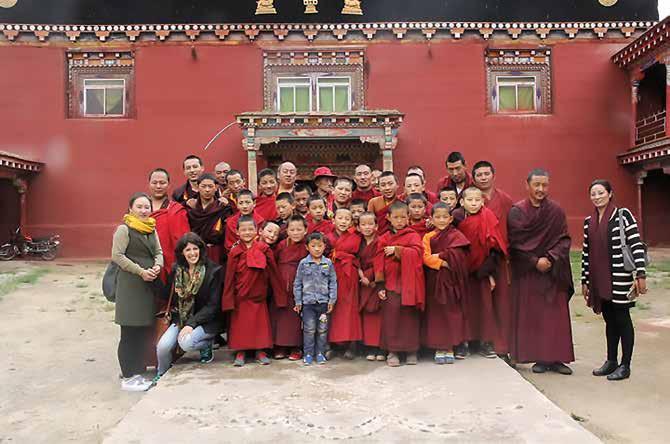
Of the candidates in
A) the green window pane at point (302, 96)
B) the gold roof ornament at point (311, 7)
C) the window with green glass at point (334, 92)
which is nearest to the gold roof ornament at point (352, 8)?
the gold roof ornament at point (311, 7)

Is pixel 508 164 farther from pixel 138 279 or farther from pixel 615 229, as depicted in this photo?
pixel 138 279

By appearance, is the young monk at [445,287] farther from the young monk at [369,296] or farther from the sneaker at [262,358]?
the sneaker at [262,358]

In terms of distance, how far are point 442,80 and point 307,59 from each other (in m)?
3.02

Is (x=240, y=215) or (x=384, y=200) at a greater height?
(x=384, y=200)

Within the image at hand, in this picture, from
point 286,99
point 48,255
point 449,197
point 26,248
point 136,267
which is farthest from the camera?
point 286,99

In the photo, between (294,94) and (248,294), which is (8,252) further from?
(248,294)

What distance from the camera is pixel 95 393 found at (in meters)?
4.25

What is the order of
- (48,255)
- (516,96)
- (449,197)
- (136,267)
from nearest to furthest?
(136,267) < (449,197) < (48,255) < (516,96)

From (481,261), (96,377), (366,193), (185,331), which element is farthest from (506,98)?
(96,377)

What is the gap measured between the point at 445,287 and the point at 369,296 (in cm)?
57

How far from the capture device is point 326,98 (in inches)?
497

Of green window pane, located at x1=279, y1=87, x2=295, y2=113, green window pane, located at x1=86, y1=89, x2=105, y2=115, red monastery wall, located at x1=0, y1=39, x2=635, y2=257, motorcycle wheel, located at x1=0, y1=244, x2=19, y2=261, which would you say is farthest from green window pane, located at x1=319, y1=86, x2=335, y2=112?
motorcycle wheel, located at x1=0, y1=244, x2=19, y2=261

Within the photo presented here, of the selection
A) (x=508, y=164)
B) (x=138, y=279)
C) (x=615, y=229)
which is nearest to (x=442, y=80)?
(x=508, y=164)

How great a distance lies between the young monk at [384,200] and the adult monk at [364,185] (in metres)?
0.56
